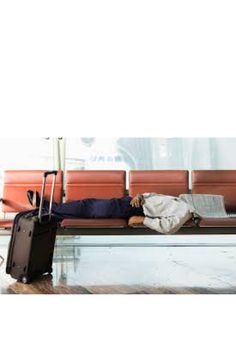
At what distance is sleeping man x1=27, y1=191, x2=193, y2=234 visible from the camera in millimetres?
2850

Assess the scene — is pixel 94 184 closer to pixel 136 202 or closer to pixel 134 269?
pixel 136 202

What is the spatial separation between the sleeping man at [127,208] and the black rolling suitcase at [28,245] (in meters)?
0.34

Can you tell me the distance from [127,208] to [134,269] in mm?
468

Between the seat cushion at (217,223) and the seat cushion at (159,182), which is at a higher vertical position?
the seat cushion at (159,182)

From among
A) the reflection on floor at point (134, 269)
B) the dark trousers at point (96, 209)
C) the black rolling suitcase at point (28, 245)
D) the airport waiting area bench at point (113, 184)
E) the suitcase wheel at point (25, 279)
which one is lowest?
the reflection on floor at point (134, 269)

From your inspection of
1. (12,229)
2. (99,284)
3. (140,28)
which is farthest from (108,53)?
(99,284)

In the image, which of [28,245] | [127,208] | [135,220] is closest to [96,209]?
[127,208]

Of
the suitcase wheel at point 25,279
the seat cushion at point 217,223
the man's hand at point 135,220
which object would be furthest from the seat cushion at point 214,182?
the suitcase wheel at point 25,279

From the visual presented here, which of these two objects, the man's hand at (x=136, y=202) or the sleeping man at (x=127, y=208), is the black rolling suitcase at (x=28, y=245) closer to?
the sleeping man at (x=127, y=208)

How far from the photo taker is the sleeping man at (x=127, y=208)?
9.35ft

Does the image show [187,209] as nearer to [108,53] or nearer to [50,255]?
[50,255]

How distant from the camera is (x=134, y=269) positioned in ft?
9.43

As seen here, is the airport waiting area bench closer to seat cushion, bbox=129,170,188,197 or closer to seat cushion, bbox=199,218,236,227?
seat cushion, bbox=129,170,188,197

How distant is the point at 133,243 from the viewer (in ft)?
12.6
